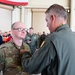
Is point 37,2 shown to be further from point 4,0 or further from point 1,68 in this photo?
point 1,68

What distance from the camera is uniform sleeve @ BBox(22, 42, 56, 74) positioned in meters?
1.55

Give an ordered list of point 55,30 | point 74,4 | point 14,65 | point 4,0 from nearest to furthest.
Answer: point 55,30 < point 14,65 < point 4,0 < point 74,4

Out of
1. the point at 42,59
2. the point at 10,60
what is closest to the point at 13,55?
the point at 10,60

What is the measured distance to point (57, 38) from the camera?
157cm

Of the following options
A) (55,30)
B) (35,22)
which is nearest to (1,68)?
(55,30)

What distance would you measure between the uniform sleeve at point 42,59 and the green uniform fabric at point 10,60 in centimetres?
55

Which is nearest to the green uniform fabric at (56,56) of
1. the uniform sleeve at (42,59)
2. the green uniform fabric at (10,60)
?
the uniform sleeve at (42,59)

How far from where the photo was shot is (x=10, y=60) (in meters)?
2.18

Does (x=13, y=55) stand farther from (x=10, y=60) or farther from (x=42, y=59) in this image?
(x=42, y=59)

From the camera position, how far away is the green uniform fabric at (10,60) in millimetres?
2178

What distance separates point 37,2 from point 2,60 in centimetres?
915

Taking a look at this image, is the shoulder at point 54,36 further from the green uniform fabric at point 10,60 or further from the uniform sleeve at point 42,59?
the green uniform fabric at point 10,60

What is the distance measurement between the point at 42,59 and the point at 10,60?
70cm

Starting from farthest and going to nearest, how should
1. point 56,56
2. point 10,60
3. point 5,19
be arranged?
1. point 5,19
2. point 10,60
3. point 56,56
